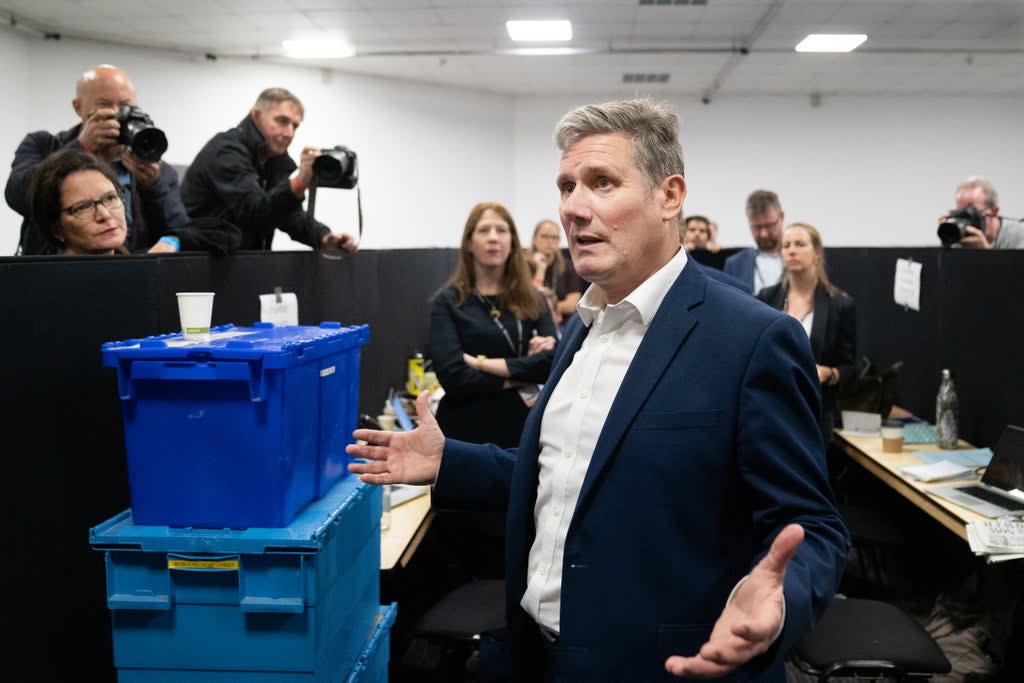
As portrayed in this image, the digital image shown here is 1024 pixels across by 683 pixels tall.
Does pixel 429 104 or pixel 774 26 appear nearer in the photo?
pixel 774 26

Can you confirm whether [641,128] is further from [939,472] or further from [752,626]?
[939,472]

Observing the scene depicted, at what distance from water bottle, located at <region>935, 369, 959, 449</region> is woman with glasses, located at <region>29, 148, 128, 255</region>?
118 inches

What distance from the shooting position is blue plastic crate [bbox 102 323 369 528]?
4.91 ft

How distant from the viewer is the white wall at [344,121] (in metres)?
7.45

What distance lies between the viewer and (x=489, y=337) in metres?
3.14

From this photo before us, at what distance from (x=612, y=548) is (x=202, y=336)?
3.12ft

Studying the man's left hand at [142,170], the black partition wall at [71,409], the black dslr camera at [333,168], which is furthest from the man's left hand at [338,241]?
the man's left hand at [142,170]

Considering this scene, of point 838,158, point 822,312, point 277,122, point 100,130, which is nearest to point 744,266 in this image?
point 822,312

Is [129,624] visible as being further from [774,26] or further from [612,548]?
[774,26]

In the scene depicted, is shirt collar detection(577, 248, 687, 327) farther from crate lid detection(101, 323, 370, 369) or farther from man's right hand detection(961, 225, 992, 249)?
man's right hand detection(961, 225, 992, 249)

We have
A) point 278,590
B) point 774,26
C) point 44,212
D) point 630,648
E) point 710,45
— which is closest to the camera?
point 630,648

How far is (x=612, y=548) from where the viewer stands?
1.17 meters

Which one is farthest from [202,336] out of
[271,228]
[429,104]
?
[429,104]

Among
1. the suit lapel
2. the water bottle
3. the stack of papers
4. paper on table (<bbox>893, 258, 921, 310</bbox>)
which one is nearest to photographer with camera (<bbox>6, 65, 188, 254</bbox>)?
the suit lapel
